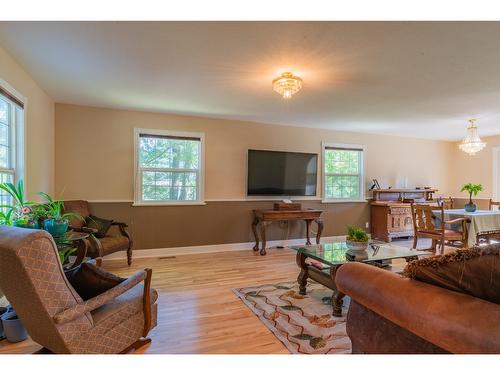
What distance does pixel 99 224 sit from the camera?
376 centimetres

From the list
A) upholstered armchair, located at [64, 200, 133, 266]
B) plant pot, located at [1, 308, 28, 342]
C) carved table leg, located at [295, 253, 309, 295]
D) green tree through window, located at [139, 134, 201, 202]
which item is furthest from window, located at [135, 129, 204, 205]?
plant pot, located at [1, 308, 28, 342]

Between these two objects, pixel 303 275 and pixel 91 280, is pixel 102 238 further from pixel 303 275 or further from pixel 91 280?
pixel 303 275

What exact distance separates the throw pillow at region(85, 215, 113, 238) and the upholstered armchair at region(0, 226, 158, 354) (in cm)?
231

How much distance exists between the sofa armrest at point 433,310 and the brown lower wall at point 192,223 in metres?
3.59

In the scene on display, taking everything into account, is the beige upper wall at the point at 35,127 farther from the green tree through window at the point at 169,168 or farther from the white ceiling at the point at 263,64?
the green tree through window at the point at 169,168

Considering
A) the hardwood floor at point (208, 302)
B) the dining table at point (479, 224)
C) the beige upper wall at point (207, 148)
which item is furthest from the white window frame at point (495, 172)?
the hardwood floor at point (208, 302)

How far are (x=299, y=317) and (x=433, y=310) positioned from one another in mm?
1544

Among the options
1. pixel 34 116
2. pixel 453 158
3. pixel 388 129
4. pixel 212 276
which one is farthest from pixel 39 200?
pixel 453 158

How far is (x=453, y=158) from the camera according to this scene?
22.4 feet

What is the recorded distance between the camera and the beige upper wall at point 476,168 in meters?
6.19
